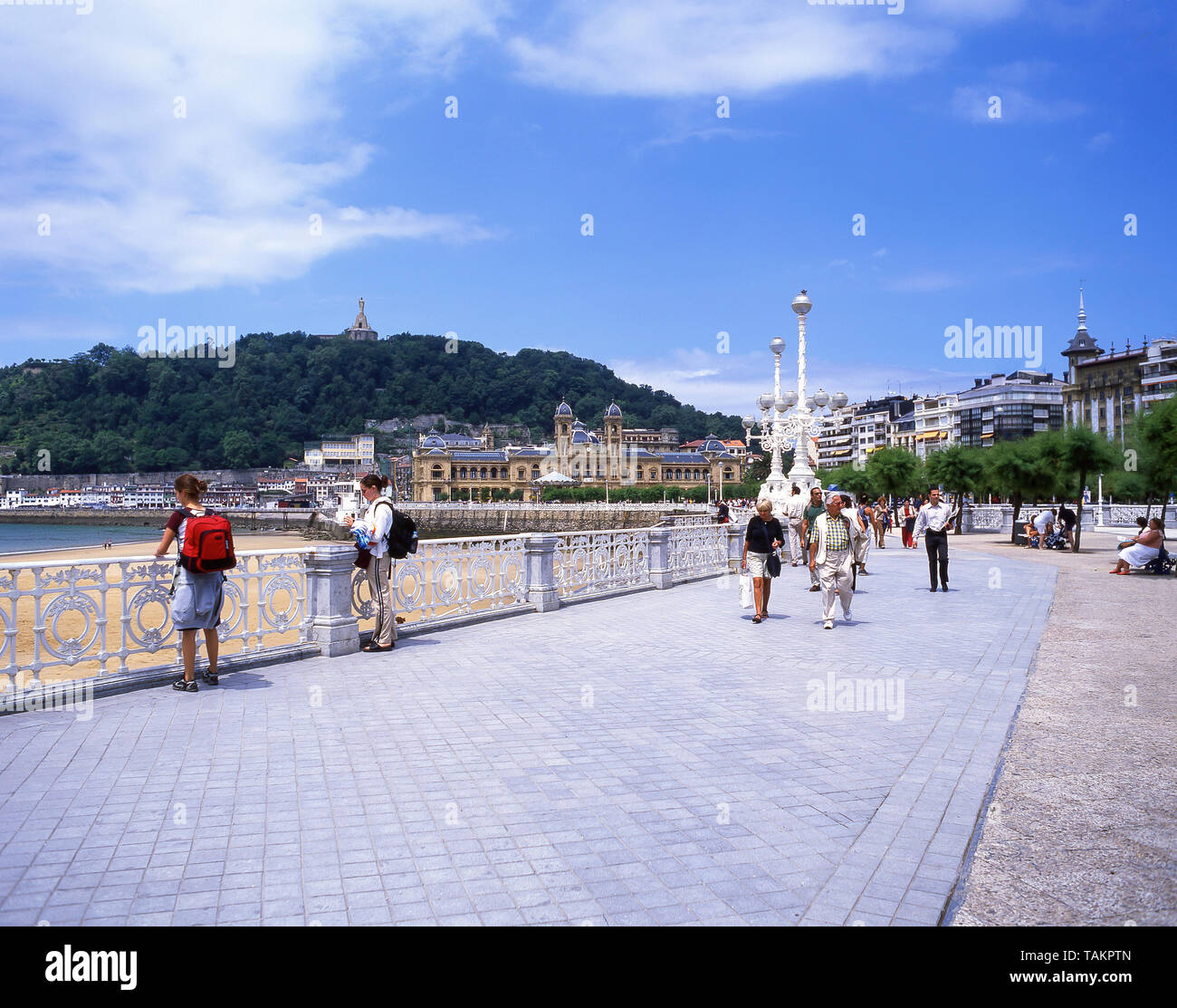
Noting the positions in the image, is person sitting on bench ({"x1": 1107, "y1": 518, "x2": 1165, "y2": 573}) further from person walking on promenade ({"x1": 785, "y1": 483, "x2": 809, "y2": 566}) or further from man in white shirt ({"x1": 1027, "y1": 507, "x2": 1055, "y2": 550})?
man in white shirt ({"x1": 1027, "y1": 507, "x2": 1055, "y2": 550})

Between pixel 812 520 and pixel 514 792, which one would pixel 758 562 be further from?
pixel 514 792

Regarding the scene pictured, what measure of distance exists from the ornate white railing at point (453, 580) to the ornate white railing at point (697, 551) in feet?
15.3

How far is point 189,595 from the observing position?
22.3 ft

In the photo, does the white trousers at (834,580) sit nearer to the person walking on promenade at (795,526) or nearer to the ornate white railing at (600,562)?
the ornate white railing at (600,562)

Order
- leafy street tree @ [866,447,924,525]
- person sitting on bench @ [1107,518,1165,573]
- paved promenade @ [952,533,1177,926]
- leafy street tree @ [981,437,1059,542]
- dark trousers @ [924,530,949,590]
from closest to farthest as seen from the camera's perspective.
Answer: paved promenade @ [952,533,1177,926] → dark trousers @ [924,530,949,590] → person sitting on bench @ [1107,518,1165,573] → leafy street tree @ [981,437,1059,542] → leafy street tree @ [866,447,924,525]

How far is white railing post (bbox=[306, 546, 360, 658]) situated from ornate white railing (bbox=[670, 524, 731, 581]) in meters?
7.94

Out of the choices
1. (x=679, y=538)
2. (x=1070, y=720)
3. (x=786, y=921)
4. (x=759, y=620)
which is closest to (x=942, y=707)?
(x=1070, y=720)

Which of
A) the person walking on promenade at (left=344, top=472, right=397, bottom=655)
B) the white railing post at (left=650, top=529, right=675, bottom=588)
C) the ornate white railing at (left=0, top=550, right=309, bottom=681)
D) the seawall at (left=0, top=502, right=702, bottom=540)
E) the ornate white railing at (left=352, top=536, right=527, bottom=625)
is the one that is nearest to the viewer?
the ornate white railing at (left=0, top=550, right=309, bottom=681)

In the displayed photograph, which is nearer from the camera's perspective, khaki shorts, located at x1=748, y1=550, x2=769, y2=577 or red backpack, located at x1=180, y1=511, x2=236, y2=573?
red backpack, located at x1=180, y1=511, x2=236, y2=573

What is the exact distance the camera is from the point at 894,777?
16.0 ft

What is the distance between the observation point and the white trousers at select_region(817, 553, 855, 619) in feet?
34.0

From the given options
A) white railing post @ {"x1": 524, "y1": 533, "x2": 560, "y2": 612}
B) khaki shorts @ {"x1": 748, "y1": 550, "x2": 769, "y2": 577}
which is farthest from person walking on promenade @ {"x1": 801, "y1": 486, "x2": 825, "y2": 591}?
white railing post @ {"x1": 524, "y1": 533, "x2": 560, "y2": 612}

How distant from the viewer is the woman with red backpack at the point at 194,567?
6.70m

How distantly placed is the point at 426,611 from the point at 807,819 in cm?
665
